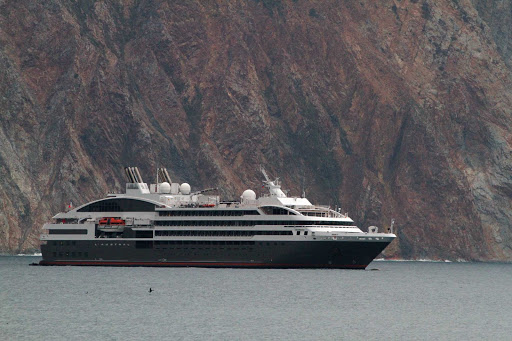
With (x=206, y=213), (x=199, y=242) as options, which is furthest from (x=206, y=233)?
(x=206, y=213)

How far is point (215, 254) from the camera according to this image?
414ft

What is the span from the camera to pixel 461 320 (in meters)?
79.1

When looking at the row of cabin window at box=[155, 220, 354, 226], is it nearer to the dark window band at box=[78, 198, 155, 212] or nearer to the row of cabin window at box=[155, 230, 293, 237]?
the row of cabin window at box=[155, 230, 293, 237]

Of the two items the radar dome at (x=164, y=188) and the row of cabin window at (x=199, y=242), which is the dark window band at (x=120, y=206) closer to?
the radar dome at (x=164, y=188)

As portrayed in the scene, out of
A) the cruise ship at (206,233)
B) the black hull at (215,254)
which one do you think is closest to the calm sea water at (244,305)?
the black hull at (215,254)

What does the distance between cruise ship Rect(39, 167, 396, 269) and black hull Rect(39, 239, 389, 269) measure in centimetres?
11

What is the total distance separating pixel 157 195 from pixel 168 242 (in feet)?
20.1

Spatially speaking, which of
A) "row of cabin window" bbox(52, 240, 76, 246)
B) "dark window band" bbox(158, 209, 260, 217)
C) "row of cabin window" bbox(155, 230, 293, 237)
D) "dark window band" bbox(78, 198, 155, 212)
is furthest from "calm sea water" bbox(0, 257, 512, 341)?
"dark window band" bbox(78, 198, 155, 212)

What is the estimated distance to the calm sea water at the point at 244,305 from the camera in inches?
2751

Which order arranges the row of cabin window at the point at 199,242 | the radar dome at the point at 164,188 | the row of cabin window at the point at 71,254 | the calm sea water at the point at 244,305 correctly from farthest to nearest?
the radar dome at the point at 164,188, the row of cabin window at the point at 71,254, the row of cabin window at the point at 199,242, the calm sea water at the point at 244,305

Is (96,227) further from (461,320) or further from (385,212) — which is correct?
(385,212)

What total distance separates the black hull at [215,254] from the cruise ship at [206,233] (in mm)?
111

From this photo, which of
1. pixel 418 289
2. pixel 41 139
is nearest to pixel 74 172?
pixel 41 139

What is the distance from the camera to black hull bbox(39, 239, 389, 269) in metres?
123
